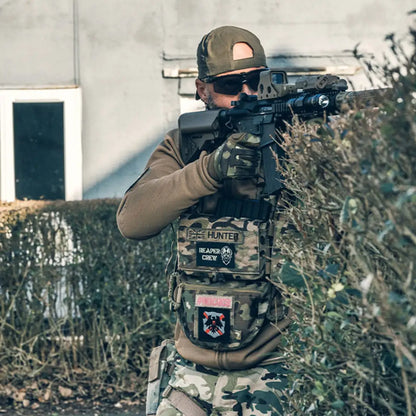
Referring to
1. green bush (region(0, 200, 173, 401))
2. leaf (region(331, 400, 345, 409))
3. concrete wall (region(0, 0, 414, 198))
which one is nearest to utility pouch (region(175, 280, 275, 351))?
leaf (region(331, 400, 345, 409))

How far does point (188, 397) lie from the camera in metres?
2.84

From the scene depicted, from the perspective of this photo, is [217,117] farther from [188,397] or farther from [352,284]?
[352,284]

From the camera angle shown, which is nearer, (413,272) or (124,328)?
(413,272)

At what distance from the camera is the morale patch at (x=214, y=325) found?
2807 mm

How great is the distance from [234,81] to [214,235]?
59cm

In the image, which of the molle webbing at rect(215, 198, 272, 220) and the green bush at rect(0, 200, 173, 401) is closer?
the molle webbing at rect(215, 198, 272, 220)

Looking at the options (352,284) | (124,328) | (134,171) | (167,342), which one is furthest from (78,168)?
(352,284)

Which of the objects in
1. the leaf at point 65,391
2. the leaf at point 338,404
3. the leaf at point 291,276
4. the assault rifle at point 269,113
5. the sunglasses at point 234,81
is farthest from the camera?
the leaf at point 65,391

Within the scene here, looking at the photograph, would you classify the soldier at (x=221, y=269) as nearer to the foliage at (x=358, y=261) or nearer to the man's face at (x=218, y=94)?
the man's face at (x=218, y=94)

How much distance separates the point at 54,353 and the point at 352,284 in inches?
152

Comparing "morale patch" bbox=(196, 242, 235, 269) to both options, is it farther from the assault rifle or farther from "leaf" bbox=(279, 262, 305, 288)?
"leaf" bbox=(279, 262, 305, 288)

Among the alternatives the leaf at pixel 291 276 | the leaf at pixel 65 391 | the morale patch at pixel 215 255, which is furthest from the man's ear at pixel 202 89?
the leaf at pixel 65 391

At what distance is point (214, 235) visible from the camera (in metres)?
2.88

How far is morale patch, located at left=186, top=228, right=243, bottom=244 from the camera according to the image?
9.32ft
